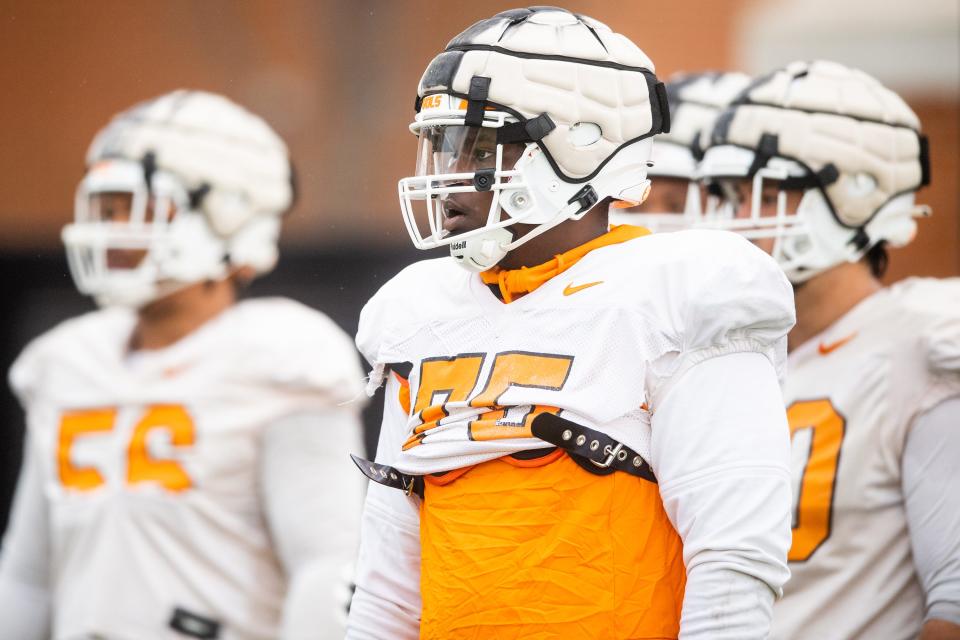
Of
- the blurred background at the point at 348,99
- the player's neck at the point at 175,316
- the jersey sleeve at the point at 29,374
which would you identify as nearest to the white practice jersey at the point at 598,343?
the player's neck at the point at 175,316

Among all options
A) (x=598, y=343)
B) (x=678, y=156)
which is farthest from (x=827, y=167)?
(x=598, y=343)

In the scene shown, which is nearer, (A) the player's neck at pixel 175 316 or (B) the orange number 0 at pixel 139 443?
(B) the orange number 0 at pixel 139 443

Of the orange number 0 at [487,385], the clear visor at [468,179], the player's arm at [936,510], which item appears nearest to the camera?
the orange number 0 at [487,385]

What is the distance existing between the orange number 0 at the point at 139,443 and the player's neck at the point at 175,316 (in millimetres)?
231

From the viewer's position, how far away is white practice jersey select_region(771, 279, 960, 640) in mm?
2273

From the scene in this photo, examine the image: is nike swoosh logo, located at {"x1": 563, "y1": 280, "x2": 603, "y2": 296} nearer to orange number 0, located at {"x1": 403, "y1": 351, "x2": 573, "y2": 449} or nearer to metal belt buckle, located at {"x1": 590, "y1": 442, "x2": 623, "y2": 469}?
orange number 0, located at {"x1": 403, "y1": 351, "x2": 573, "y2": 449}

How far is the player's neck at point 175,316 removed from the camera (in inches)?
137

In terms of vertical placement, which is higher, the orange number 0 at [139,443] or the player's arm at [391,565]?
the player's arm at [391,565]

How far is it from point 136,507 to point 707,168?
4.92 feet

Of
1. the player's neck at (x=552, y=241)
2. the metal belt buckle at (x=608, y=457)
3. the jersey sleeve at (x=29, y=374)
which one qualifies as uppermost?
the player's neck at (x=552, y=241)

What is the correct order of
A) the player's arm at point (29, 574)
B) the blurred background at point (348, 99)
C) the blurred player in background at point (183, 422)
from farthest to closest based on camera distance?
the blurred background at point (348, 99) → the player's arm at point (29, 574) → the blurred player in background at point (183, 422)

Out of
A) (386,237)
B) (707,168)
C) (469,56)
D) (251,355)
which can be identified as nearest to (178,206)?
(251,355)

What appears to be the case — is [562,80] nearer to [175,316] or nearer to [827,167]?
[827,167]

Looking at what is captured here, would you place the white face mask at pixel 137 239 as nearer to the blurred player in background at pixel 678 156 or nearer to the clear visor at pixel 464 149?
the blurred player in background at pixel 678 156
